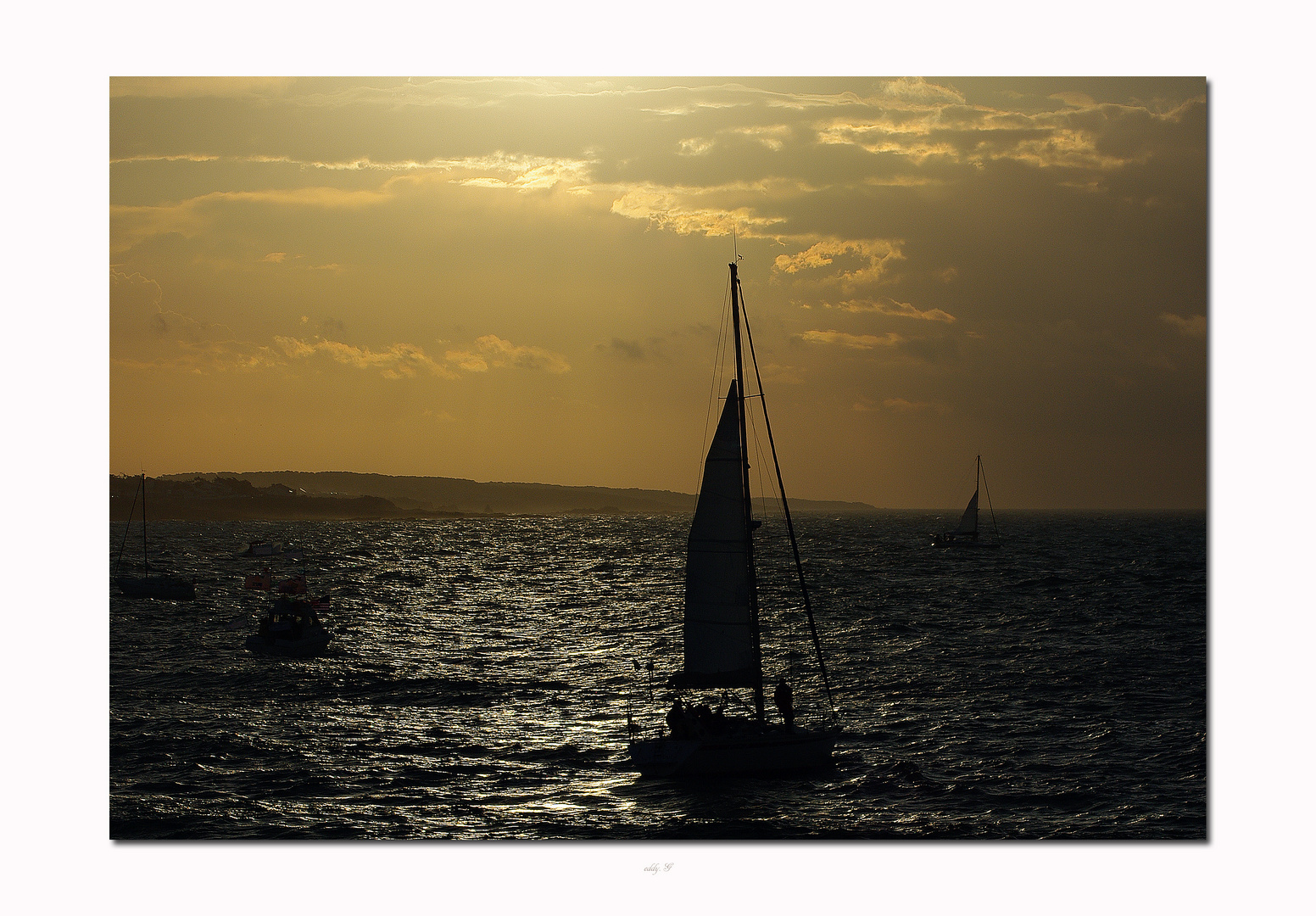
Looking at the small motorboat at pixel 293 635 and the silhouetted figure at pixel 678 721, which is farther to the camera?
the small motorboat at pixel 293 635

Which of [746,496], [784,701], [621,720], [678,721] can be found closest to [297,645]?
[621,720]

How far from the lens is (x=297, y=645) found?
44469 millimetres

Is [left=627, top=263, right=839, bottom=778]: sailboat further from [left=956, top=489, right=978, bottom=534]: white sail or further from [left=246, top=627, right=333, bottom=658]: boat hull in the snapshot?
[left=956, top=489, right=978, bottom=534]: white sail

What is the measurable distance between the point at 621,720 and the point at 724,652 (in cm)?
807

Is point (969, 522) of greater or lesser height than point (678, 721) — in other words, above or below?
below

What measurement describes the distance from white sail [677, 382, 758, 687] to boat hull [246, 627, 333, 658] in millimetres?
26959

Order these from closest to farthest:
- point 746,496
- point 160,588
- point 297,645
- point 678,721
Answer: point 746,496 < point 678,721 < point 297,645 < point 160,588

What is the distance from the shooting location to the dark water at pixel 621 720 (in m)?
20.5

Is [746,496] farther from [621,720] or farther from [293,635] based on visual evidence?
[293,635]

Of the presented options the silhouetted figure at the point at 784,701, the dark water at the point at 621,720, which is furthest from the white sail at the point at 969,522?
the silhouetted figure at the point at 784,701

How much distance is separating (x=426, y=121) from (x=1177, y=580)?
2733 inches

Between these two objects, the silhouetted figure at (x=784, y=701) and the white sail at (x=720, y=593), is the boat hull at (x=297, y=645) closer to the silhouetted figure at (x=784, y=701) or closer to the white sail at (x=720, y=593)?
the white sail at (x=720, y=593)

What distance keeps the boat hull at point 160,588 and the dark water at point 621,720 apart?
1419 mm
